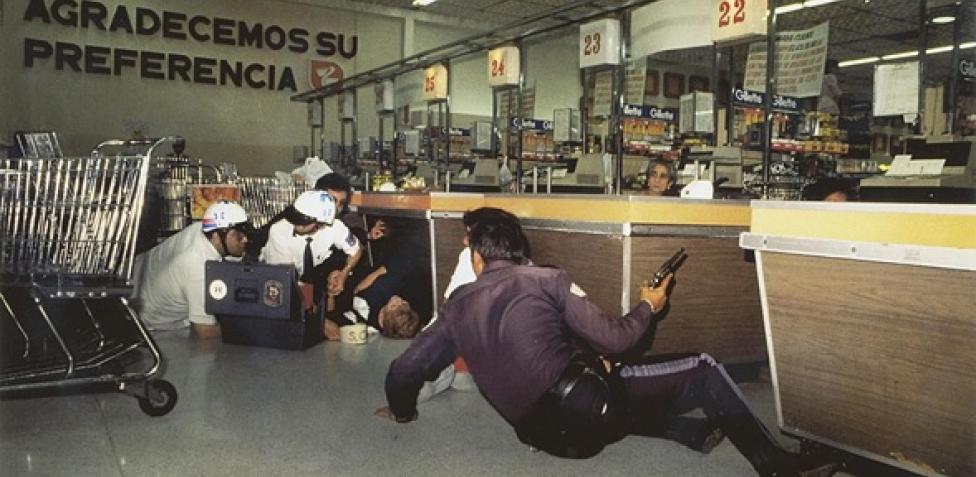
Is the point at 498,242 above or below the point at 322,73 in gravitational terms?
below

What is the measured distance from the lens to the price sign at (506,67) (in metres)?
6.46

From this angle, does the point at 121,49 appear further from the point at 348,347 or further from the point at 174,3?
the point at 348,347

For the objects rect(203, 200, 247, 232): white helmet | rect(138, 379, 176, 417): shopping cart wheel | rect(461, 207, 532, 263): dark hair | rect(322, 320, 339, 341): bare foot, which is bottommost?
rect(322, 320, 339, 341): bare foot

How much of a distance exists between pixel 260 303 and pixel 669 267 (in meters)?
2.60

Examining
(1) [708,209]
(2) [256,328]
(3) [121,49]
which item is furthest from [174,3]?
(1) [708,209]

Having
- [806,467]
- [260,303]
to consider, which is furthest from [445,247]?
[806,467]

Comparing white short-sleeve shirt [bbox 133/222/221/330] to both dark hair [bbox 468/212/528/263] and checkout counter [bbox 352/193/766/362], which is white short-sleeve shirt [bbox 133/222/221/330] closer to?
checkout counter [bbox 352/193/766/362]

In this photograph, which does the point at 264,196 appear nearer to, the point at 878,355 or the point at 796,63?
the point at 796,63

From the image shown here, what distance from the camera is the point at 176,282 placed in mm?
4895

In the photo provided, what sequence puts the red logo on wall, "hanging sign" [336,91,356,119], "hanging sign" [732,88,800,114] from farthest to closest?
the red logo on wall → "hanging sign" [336,91,356,119] → "hanging sign" [732,88,800,114]

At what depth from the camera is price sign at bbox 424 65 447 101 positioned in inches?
327

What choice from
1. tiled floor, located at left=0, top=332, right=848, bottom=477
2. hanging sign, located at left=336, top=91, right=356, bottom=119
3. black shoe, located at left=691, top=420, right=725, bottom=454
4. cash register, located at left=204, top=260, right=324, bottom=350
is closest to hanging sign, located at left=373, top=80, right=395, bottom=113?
hanging sign, located at left=336, top=91, right=356, bottom=119

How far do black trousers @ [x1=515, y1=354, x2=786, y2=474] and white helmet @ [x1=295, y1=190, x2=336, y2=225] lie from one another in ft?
8.94

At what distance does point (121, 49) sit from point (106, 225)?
996 cm
